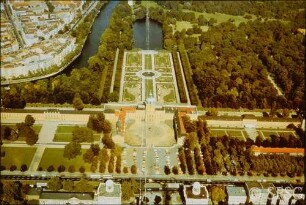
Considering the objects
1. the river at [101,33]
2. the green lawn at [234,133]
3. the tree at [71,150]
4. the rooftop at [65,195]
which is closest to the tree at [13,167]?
the tree at [71,150]

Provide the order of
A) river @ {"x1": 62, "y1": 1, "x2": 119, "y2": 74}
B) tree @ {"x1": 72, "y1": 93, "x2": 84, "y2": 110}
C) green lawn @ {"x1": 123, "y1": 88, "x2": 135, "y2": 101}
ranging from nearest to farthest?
1. tree @ {"x1": 72, "y1": 93, "x2": 84, "y2": 110}
2. green lawn @ {"x1": 123, "y1": 88, "x2": 135, "y2": 101}
3. river @ {"x1": 62, "y1": 1, "x2": 119, "y2": 74}

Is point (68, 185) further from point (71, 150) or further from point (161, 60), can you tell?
point (161, 60)

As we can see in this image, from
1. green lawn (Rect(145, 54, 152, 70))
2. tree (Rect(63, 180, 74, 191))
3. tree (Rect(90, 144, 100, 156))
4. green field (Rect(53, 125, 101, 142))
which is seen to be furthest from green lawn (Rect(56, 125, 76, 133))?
green lawn (Rect(145, 54, 152, 70))

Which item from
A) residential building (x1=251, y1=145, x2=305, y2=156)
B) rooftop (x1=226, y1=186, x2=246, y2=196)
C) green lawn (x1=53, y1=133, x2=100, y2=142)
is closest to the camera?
rooftop (x1=226, y1=186, x2=246, y2=196)

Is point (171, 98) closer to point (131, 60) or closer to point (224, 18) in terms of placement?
point (131, 60)

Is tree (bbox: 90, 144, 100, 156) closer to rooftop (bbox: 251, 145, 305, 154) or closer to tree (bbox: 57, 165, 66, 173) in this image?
tree (bbox: 57, 165, 66, 173)

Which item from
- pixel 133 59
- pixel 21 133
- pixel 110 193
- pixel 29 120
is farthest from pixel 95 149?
pixel 133 59
